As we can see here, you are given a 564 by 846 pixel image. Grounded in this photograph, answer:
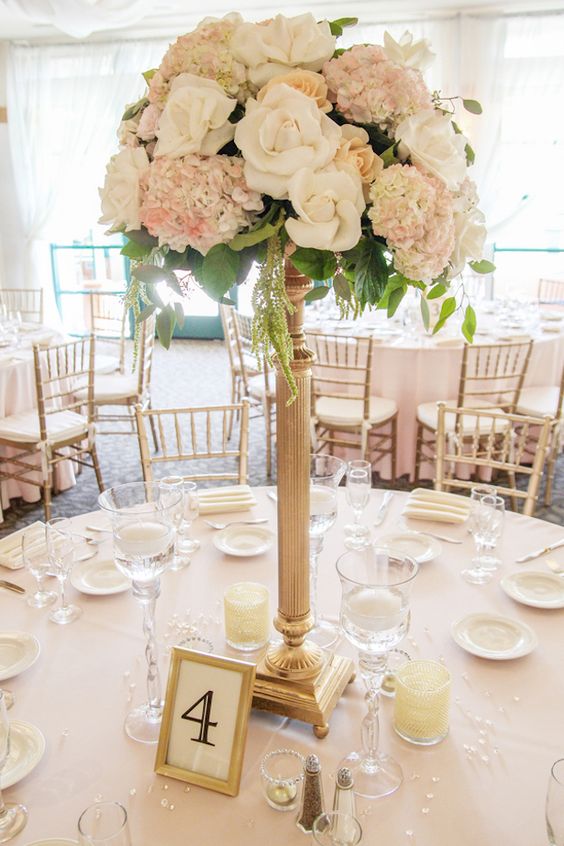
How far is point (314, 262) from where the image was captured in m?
0.93

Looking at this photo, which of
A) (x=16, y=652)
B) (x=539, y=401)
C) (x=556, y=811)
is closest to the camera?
(x=556, y=811)

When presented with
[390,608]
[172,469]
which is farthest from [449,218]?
[172,469]

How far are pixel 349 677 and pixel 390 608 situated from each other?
0.28 metres

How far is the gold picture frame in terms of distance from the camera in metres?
1.05

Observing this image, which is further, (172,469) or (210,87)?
(172,469)

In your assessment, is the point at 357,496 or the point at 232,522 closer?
the point at 357,496

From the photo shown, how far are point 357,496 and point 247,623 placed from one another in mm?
529

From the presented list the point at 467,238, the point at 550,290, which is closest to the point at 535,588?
the point at 467,238

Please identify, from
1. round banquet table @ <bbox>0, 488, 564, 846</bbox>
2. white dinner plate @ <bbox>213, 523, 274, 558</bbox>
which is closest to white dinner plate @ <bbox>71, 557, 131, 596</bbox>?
round banquet table @ <bbox>0, 488, 564, 846</bbox>

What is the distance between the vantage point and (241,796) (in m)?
1.04

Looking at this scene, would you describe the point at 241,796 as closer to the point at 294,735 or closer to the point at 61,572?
the point at 294,735

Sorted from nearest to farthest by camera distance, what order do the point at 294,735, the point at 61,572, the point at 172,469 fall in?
the point at 294,735, the point at 61,572, the point at 172,469

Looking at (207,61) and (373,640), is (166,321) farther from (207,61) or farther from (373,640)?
(373,640)

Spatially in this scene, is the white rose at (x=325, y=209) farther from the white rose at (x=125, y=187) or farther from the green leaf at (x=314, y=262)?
the white rose at (x=125, y=187)
